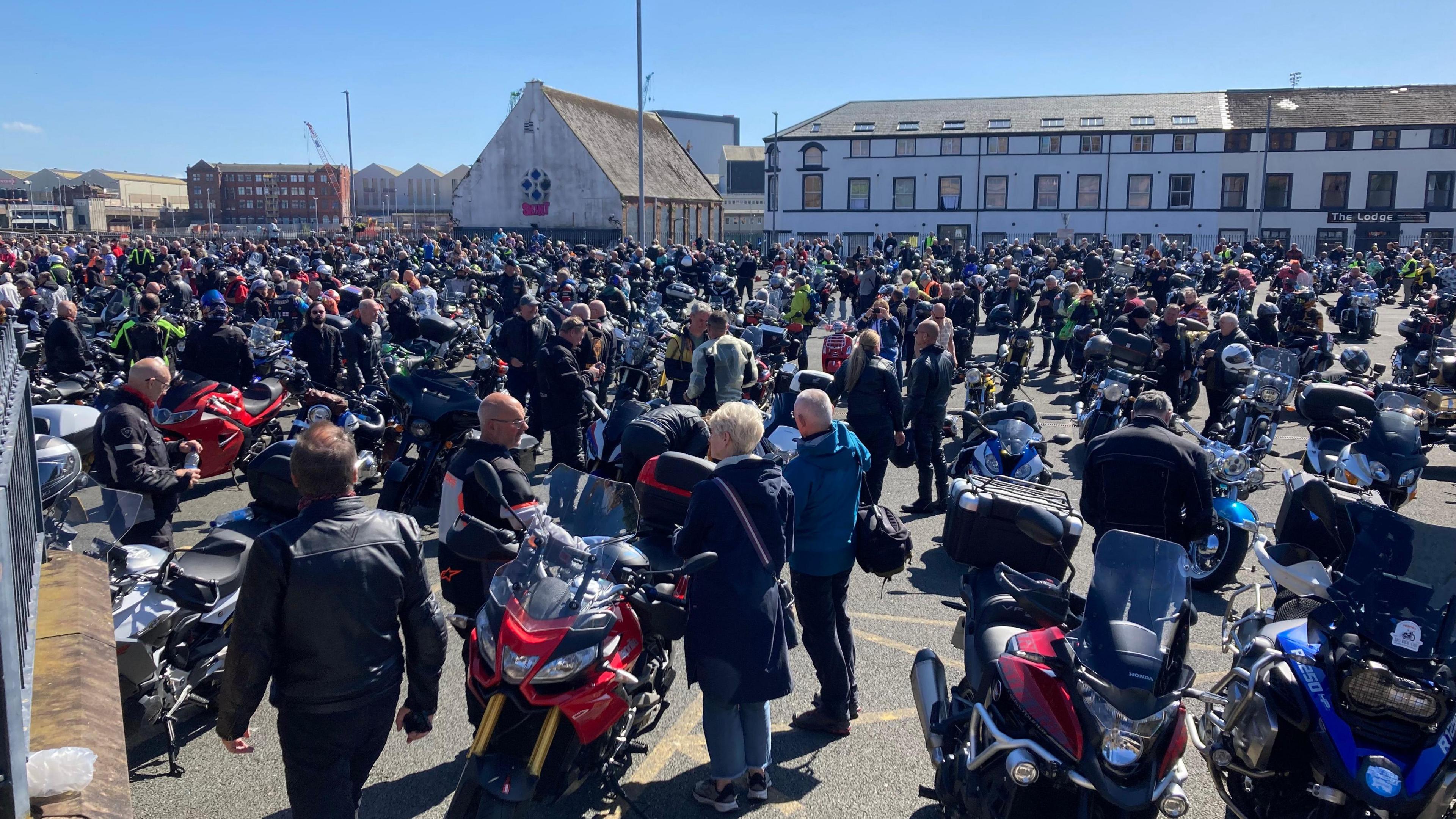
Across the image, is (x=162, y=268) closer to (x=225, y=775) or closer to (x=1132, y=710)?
(x=225, y=775)

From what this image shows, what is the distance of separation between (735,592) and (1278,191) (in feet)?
180

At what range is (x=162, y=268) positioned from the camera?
65.3 ft

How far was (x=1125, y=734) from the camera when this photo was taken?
313cm

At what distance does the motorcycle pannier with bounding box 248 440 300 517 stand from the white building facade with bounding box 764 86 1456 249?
150 ft

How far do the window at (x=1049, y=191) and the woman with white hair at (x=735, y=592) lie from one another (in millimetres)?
51488

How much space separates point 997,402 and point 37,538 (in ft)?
35.8

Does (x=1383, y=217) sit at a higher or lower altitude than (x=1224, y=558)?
higher

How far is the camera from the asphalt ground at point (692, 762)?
13.5 feet

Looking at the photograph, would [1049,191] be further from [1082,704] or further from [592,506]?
[1082,704]

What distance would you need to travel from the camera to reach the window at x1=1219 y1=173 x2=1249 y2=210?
4947cm

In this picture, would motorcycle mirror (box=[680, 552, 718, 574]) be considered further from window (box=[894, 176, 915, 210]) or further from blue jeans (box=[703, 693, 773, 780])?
window (box=[894, 176, 915, 210])

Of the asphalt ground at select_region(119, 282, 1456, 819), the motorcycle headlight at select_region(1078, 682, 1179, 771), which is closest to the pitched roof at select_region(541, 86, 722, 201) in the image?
the asphalt ground at select_region(119, 282, 1456, 819)

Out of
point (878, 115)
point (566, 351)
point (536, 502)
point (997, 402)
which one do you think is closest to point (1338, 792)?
point (536, 502)

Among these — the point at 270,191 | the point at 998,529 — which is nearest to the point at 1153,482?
the point at 998,529
